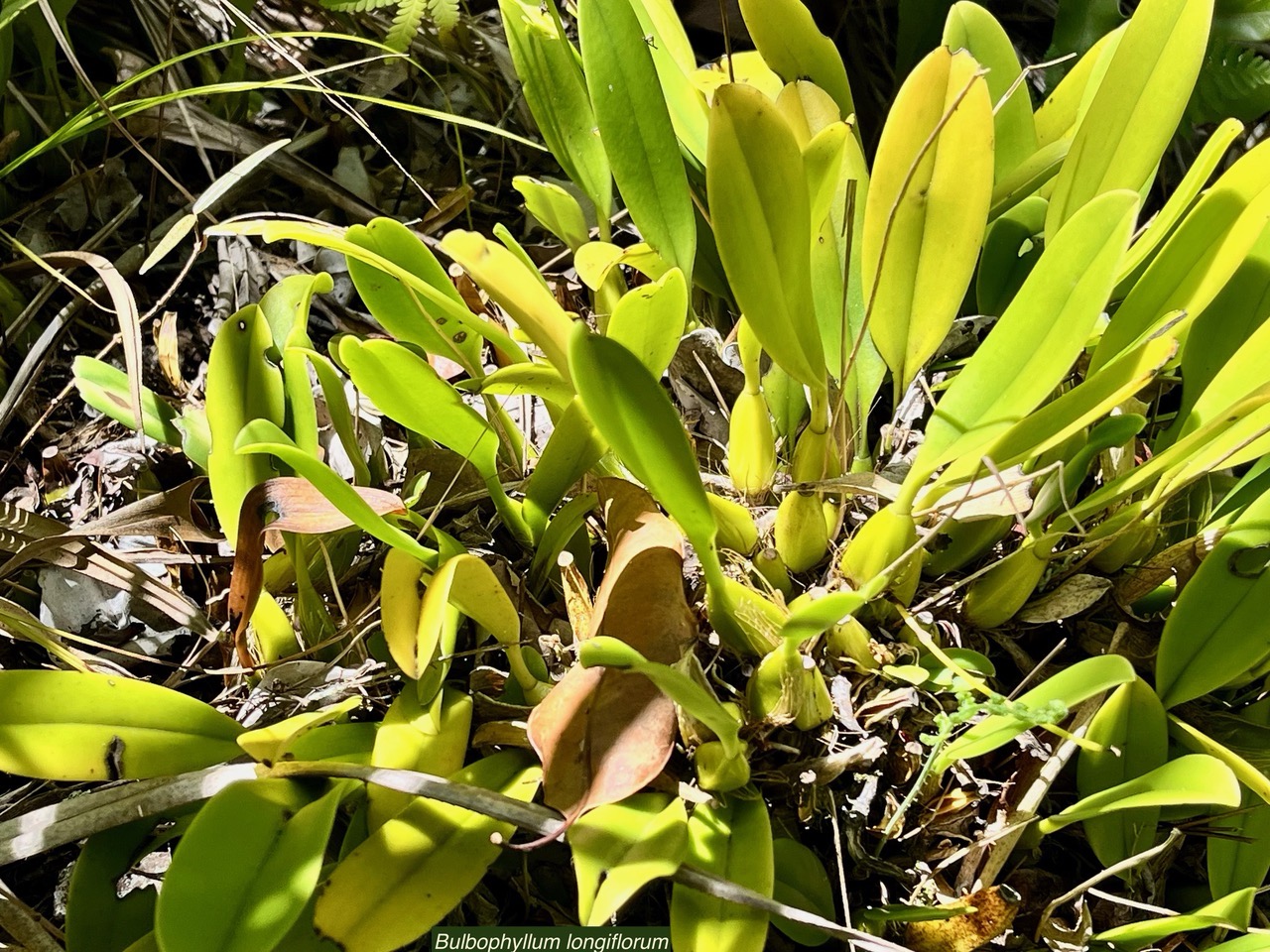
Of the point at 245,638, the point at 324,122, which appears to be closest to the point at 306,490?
the point at 245,638

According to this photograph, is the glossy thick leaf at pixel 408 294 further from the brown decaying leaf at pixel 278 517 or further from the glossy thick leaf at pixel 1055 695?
the glossy thick leaf at pixel 1055 695

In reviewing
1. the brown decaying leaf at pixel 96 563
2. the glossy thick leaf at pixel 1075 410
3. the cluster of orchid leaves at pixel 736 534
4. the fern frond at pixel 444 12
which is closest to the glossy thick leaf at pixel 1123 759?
the cluster of orchid leaves at pixel 736 534

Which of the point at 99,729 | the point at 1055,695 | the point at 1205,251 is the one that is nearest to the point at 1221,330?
the point at 1205,251

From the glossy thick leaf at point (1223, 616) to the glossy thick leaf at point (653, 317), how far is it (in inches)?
14.5

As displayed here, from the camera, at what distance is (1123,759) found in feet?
1.94

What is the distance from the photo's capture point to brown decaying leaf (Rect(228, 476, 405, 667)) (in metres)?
0.56

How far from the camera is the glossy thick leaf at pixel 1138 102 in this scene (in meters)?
0.59

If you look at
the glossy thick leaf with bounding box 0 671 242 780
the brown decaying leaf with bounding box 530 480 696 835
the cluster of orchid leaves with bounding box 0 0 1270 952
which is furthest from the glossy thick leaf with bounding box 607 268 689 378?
the glossy thick leaf with bounding box 0 671 242 780

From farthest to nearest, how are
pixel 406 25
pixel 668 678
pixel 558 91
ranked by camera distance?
1. pixel 406 25
2. pixel 558 91
3. pixel 668 678

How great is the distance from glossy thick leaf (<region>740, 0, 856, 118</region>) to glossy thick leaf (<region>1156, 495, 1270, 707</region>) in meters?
0.45

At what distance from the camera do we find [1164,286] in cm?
61

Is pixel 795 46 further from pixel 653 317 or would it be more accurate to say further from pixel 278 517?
pixel 278 517

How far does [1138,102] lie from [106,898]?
82cm

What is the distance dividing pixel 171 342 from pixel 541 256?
1.21 ft
